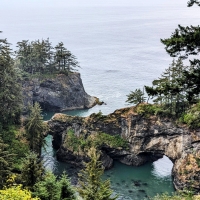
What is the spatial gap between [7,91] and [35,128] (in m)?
7.70

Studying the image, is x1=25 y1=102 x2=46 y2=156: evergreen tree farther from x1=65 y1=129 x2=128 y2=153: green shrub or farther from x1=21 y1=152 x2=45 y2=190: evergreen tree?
x1=21 y1=152 x2=45 y2=190: evergreen tree

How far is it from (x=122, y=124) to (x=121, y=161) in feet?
22.2

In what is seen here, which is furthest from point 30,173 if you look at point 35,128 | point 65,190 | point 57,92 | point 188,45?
point 57,92

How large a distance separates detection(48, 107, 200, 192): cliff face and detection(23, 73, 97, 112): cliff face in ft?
95.6

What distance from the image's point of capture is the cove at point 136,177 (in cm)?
4878

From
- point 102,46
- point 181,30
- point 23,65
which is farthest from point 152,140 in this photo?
point 102,46

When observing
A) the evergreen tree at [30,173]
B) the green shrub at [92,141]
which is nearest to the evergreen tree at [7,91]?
the green shrub at [92,141]

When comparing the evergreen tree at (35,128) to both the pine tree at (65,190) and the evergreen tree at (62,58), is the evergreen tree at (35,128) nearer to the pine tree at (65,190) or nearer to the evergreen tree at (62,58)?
the pine tree at (65,190)

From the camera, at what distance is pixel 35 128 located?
50344 millimetres

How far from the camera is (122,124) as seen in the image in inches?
2243

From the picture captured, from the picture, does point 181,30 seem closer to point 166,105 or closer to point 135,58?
point 166,105

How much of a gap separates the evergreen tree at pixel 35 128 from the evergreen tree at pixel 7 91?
3546mm

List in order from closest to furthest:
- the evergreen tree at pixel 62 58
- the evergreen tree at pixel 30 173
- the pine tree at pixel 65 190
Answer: the pine tree at pixel 65 190
the evergreen tree at pixel 30 173
the evergreen tree at pixel 62 58

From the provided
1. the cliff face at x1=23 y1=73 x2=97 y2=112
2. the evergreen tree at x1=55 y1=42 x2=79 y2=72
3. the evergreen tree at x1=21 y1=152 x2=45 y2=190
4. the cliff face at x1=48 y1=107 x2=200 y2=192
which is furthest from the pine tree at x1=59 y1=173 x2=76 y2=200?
the cliff face at x1=23 y1=73 x2=97 y2=112
